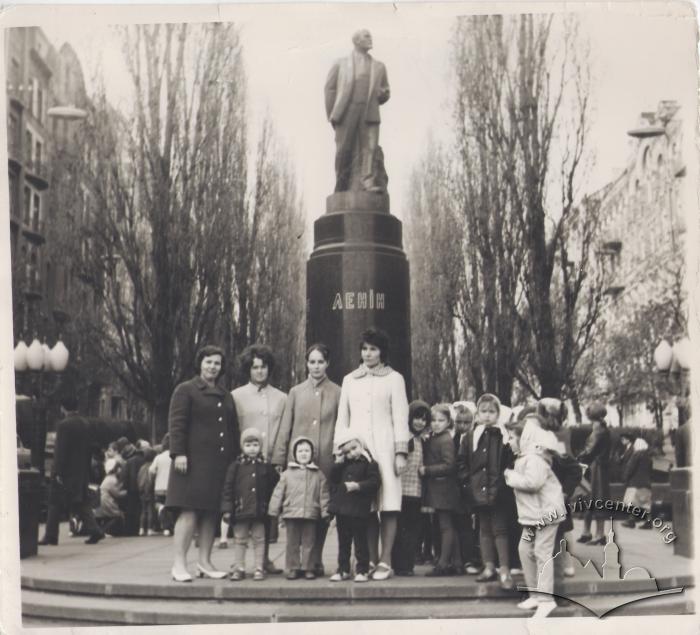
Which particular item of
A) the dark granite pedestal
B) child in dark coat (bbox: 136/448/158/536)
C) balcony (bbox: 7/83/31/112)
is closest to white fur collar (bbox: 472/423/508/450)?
the dark granite pedestal

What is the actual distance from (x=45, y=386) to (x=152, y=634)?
7.21 feet

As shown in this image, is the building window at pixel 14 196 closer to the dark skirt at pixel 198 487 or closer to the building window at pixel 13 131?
the building window at pixel 13 131

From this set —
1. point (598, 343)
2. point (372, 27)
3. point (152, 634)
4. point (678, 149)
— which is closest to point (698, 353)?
point (678, 149)

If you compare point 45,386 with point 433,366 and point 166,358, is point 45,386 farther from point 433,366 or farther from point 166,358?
point 433,366

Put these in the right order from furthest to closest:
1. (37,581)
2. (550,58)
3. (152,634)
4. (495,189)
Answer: (495,189), (550,58), (37,581), (152,634)

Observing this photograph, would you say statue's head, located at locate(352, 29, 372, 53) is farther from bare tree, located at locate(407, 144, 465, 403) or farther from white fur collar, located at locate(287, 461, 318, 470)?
white fur collar, located at locate(287, 461, 318, 470)

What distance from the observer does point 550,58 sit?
9.41 metres

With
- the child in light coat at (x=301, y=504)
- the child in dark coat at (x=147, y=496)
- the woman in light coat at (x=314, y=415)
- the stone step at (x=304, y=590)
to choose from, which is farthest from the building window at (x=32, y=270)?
the child in light coat at (x=301, y=504)

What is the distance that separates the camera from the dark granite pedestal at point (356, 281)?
8.99 metres

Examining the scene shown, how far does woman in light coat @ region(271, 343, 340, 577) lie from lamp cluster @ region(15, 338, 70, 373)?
6.34ft

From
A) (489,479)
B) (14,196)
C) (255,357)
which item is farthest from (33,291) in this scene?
(489,479)

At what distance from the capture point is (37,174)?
9.00 m

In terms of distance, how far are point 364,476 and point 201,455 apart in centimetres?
117

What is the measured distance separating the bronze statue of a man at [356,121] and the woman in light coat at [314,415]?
6.39ft
